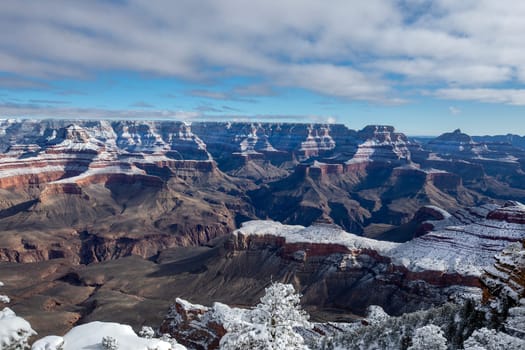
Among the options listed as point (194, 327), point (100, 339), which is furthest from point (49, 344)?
point (194, 327)

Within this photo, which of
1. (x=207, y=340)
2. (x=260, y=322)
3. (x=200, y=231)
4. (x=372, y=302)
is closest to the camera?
(x=260, y=322)

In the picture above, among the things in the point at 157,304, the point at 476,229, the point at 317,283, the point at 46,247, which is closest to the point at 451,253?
the point at 476,229

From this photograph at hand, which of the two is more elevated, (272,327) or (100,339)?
(272,327)

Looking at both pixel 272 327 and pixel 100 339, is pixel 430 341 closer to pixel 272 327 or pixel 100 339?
pixel 272 327

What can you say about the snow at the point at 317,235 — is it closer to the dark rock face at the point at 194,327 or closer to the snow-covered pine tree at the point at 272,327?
the dark rock face at the point at 194,327

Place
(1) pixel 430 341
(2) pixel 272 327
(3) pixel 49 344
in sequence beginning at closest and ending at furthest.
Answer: (2) pixel 272 327
(3) pixel 49 344
(1) pixel 430 341

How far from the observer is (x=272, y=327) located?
55.9ft

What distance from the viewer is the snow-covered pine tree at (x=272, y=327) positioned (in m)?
16.5

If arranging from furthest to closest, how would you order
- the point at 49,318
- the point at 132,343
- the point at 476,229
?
the point at 476,229 → the point at 49,318 → the point at 132,343

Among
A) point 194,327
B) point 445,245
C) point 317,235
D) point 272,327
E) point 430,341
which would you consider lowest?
point 194,327

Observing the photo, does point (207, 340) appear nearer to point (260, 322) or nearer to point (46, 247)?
point (260, 322)

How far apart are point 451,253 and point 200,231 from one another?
12943 centimetres

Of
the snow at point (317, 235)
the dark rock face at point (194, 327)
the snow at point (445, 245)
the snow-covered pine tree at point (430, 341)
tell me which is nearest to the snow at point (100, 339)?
the snow-covered pine tree at point (430, 341)

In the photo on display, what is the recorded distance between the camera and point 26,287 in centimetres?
11594
